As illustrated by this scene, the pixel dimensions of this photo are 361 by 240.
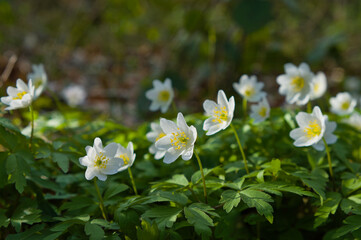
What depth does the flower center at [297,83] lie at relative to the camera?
1.84 meters

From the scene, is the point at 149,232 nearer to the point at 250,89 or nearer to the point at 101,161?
the point at 101,161

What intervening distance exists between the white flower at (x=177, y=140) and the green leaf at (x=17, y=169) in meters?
0.53

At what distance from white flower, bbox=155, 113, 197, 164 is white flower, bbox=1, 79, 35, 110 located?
1.98 feet

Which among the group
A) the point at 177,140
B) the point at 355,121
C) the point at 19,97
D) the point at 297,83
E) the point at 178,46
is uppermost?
the point at 19,97

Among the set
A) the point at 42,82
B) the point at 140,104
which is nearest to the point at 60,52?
the point at 140,104

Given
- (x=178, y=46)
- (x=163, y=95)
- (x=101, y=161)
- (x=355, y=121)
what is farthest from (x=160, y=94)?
(x=178, y=46)

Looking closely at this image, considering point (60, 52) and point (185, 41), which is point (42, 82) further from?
point (60, 52)

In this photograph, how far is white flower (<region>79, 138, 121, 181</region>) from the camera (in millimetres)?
1315

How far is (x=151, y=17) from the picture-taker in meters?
7.45

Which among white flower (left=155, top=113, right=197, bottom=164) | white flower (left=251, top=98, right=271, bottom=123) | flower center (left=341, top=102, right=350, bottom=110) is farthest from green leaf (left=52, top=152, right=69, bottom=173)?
flower center (left=341, top=102, right=350, bottom=110)

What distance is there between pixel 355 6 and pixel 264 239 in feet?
21.9

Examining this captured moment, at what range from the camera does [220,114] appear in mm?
1428

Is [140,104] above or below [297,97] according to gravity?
below

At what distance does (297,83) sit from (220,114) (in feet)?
2.09
